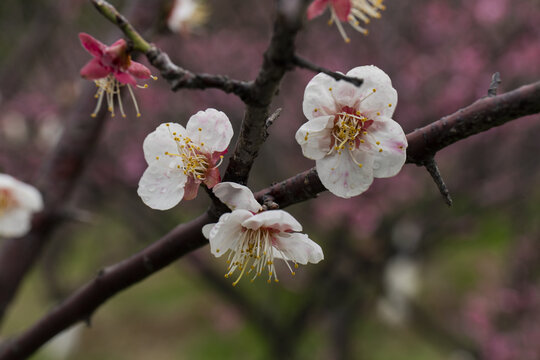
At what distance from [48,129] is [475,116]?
175 inches

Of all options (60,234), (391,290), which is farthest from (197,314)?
(391,290)

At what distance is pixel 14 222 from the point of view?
1704 millimetres

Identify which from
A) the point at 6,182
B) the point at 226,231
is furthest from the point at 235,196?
the point at 6,182

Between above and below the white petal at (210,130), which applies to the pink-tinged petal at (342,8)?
above

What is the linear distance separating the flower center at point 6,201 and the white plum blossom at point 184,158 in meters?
0.91

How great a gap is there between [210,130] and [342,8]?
332 millimetres

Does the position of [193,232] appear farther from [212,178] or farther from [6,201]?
[6,201]

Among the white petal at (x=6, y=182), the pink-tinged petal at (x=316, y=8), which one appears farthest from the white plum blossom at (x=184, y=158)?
the white petal at (x=6, y=182)

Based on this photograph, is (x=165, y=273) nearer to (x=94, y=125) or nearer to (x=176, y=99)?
(x=176, y=99)

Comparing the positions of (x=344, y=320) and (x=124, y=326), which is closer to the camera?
(x=344, y=320)

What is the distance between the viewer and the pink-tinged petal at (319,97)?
0.94m

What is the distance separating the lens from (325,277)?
4.17 m

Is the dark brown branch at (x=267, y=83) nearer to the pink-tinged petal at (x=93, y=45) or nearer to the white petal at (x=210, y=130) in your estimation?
the white petal at (x=210, y=130)

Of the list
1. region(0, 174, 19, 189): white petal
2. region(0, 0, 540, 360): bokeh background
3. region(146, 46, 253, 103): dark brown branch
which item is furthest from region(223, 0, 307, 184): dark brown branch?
region(0, 0, 540, 360): bokeh background
